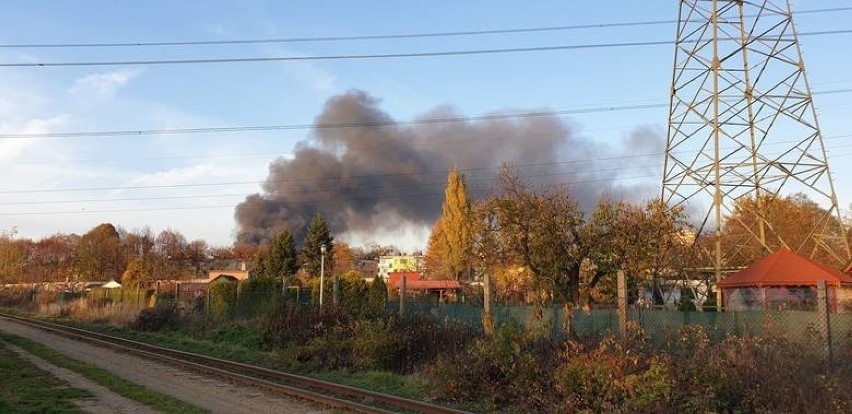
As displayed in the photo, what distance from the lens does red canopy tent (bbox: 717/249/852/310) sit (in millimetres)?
21641

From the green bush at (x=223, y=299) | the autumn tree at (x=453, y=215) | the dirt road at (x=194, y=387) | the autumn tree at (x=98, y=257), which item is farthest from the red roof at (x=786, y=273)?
the autumn tree at (x=98, y=257)

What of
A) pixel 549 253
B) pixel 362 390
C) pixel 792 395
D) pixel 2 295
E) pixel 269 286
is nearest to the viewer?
pixel 792 395

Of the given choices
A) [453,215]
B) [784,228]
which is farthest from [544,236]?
[453,215]

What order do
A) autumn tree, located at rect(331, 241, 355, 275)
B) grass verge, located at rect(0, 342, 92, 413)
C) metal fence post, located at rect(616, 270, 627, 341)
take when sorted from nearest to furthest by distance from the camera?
grass verge, located at rect(0, 342, 92, 413) < metal fence post, located at rect(616, 270, 627, 341) < autumn tree, located at rect(331, 241, 355, 275)

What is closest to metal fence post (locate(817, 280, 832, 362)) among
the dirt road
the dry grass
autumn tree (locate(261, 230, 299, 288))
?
the dirt road

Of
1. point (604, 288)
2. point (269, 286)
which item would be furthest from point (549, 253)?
point (269, 286)

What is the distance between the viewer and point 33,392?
42.8 ft

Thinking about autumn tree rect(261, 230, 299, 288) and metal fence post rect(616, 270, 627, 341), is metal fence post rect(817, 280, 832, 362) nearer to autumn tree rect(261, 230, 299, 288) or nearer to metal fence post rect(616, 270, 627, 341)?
metal fence post rect(616, 270, 627, 341)

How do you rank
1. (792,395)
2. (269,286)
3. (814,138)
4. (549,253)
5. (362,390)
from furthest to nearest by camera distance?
(269,286) → (814,138) → (549,253) → (362,390) → (792,395)

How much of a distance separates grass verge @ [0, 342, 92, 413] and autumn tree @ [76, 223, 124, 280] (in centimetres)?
9333

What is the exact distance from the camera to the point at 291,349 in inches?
739

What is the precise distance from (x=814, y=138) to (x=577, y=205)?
11.0 metres

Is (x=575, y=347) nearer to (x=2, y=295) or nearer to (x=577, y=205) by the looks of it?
(x=577, y=205)

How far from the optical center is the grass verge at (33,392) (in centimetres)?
1140
